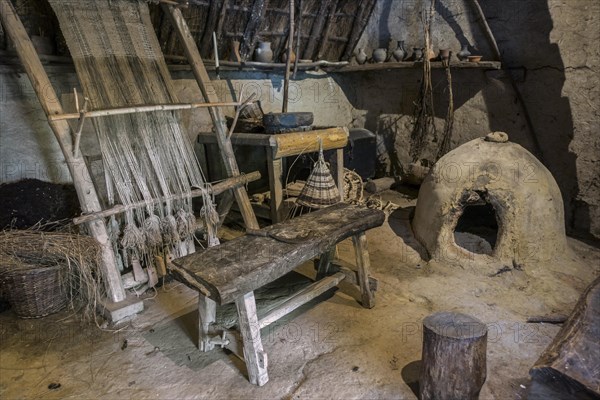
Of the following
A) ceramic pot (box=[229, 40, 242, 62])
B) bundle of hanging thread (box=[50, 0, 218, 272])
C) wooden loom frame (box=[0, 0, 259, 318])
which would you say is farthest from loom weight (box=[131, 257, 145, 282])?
ceramic pot (box=[229, 40, 242, 62])

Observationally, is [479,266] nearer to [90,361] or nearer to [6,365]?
[90,361]

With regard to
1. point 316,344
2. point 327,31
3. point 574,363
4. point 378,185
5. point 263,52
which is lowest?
point 316,344

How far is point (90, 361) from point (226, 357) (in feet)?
2.57

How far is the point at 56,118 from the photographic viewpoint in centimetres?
234

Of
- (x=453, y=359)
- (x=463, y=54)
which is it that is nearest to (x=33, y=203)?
(x=453, y=359)

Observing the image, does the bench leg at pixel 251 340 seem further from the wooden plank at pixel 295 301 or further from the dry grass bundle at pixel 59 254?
the dry grass bundle at pixel 59 254

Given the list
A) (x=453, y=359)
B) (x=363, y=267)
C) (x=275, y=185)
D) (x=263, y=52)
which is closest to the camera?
(x=453, y=359)

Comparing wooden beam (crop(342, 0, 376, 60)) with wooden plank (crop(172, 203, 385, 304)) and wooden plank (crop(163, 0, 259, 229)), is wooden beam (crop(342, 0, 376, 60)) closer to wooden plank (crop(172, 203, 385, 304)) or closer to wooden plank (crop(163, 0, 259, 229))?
wooden plank (crop(163, 0, 259, 229))

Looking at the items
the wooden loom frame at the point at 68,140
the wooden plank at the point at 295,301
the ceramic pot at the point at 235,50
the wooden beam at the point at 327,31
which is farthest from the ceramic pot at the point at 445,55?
the wooden loom frame at the point at 68,140

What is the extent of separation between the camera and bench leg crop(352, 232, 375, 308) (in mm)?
2768

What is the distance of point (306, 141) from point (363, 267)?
1.27 metres

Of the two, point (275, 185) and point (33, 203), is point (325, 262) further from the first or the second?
point (33, 203)

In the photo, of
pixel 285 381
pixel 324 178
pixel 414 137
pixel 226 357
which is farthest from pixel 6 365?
pixel 414 137

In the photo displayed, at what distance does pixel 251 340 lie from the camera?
207 centimetres
